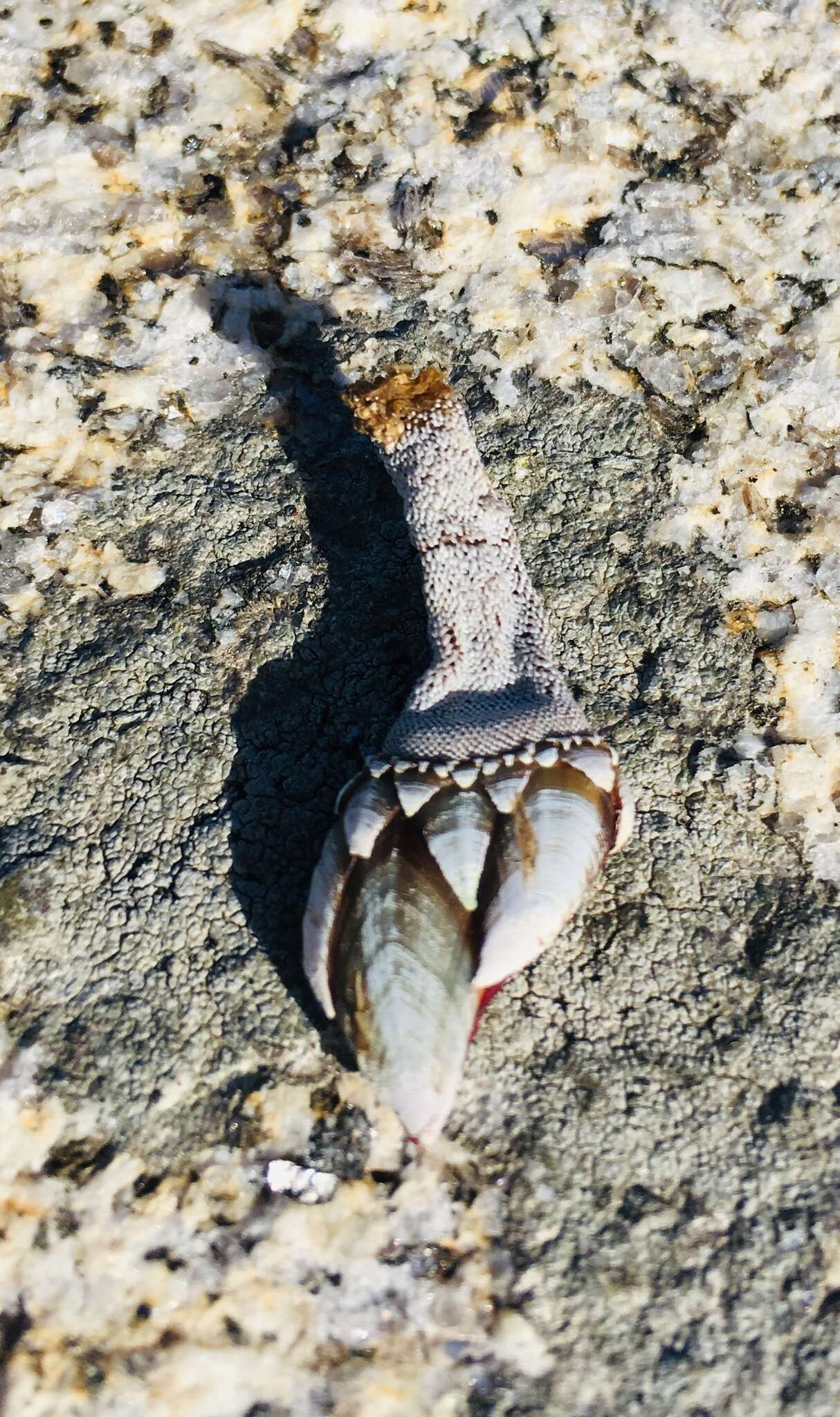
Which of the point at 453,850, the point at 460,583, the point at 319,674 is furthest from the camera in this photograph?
the point at 319,674

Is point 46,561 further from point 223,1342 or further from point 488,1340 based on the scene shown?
point 488,1340

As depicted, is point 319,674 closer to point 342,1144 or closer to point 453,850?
point 453,850

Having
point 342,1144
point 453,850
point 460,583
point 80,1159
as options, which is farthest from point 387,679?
point 80,1159

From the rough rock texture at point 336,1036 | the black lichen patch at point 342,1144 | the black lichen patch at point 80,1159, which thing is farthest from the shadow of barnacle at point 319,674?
the black lichen patch at point 80,1159

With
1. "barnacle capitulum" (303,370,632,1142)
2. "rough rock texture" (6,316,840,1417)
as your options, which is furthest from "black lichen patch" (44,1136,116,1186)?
"barnacle capitulum" (303,370,632,1142)

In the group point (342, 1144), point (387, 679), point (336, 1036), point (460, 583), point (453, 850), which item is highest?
point (460, 583)

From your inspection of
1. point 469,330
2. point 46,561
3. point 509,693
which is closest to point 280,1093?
point 509,693

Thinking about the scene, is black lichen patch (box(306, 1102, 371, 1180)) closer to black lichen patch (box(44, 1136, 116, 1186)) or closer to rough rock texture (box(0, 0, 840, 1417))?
rough rock texture (box(0, 0, 840, 1417))
